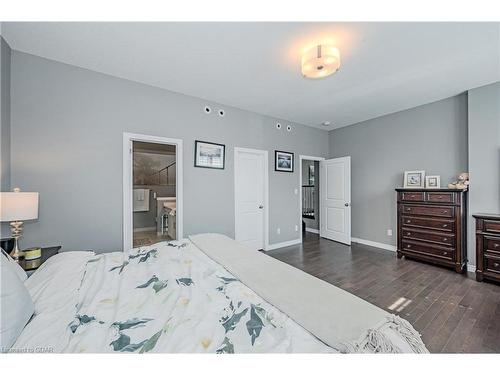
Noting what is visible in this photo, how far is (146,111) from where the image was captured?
9.50 feet

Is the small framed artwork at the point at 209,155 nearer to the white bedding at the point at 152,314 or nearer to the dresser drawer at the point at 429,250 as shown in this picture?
the white bedding at the point at 152,314

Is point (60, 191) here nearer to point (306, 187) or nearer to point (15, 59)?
point (15, 59)

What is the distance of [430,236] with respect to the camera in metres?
Answer: 3.25

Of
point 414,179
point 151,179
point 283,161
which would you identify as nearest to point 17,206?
point 283,161

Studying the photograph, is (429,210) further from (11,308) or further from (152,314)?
(11,308)

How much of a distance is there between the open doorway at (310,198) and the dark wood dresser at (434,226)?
196 centimetres

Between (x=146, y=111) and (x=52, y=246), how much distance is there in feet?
6.52

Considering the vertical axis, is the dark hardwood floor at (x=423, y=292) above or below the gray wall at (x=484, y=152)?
below

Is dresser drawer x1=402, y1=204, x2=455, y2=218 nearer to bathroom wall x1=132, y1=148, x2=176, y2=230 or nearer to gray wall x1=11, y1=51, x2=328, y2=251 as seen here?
gray wall x1=11, y1=51, x2=328, y2=251

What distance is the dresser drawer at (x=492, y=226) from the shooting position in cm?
257

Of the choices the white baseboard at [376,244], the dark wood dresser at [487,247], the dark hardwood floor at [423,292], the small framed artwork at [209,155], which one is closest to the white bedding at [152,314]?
the dark hardwood floor at [423,292]

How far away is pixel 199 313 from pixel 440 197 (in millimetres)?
3884

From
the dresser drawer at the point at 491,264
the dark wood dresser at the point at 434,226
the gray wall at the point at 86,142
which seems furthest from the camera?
the dark wood dresser at the point at 434,226
